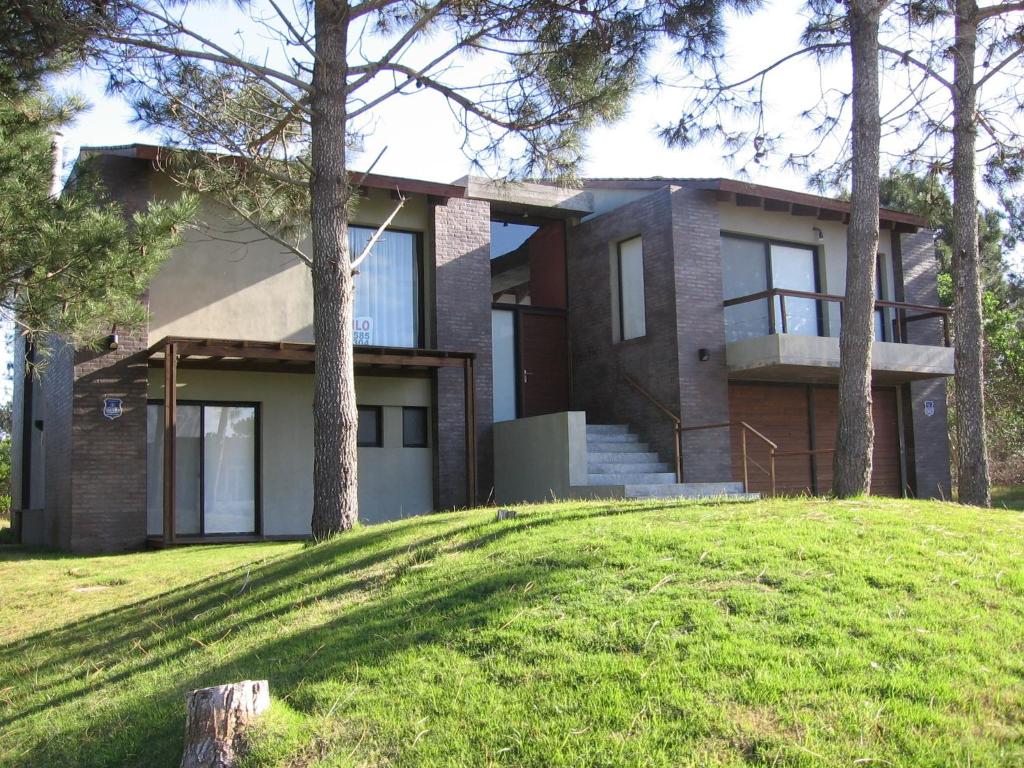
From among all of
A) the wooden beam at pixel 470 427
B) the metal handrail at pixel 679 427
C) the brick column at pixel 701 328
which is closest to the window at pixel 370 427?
the wooden beam at pixel 470 427

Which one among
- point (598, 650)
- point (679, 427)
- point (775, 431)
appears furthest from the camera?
point (775, 431)

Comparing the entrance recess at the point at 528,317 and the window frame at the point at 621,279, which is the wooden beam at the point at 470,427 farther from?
the window frame at the point at 621,279

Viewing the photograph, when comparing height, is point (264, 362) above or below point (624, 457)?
above

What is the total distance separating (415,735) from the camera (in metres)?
4.43

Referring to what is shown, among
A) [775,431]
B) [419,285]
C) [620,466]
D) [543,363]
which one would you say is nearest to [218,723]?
[620,466]

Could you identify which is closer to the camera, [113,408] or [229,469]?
[113,408]

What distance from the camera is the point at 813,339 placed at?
52.1 feet

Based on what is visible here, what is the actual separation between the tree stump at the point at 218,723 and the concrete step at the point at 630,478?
→ 10110 mm

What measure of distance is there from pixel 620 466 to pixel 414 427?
352cm

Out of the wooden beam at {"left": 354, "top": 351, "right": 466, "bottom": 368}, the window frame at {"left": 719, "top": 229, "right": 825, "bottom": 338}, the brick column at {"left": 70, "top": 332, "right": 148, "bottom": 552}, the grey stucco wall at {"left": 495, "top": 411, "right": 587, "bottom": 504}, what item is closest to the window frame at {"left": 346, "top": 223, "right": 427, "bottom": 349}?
the wooden beam at {"left": 354, "top": 351, "right": 466, "bottom": 368}

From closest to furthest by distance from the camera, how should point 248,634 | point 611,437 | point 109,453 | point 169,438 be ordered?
1. point 248,634
2. point 169,438
3. point 109,453
4. point 611,437

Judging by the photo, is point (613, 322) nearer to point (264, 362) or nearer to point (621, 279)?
point (621, 279)

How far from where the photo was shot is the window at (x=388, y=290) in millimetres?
15938

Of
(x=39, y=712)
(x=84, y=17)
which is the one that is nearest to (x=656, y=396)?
(x=84, y=17)
